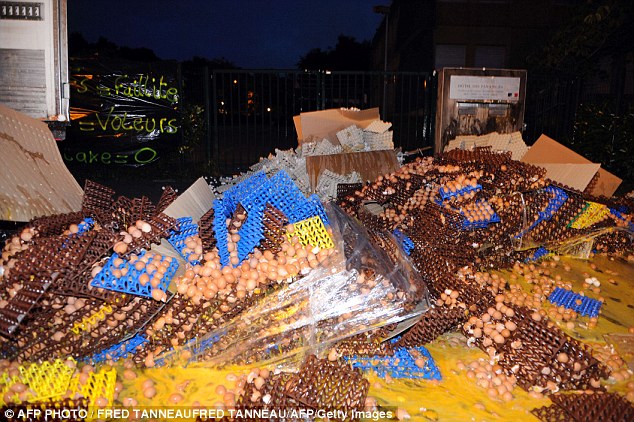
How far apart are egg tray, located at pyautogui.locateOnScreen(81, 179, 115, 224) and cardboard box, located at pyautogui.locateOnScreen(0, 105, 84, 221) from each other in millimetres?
378

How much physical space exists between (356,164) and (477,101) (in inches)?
128

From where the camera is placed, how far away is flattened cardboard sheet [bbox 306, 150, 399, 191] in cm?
445

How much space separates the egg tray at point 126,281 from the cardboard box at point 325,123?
331 cm

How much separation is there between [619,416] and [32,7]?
4.09m

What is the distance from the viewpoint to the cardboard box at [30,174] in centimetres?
271

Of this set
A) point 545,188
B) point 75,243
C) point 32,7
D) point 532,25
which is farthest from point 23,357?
point 532,25

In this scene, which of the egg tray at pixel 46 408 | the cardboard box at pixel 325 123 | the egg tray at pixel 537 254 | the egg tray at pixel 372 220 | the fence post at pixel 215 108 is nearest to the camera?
the egg tray at pixel 46 408

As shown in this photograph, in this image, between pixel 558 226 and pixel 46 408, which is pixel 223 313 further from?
pixel 558 226

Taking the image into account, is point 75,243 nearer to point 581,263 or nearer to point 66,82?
point 66,82

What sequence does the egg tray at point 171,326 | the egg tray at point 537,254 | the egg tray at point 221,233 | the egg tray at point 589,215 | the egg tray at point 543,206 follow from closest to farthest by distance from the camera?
the egg tray at point 171,326 < the egg tray at point 221,233 < the egg tray at point 543,206 < the egg tray at point 589,215 < the egg tray at point 537,254

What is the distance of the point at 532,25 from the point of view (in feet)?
62.5

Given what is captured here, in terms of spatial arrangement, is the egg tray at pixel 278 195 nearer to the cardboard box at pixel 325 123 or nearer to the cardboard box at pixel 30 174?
the cardboard box at pixel 30 174

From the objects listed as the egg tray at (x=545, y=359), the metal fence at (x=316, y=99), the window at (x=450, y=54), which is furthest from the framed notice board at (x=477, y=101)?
the window at (x=450, y=54)

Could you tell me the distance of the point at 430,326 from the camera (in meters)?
2.51
